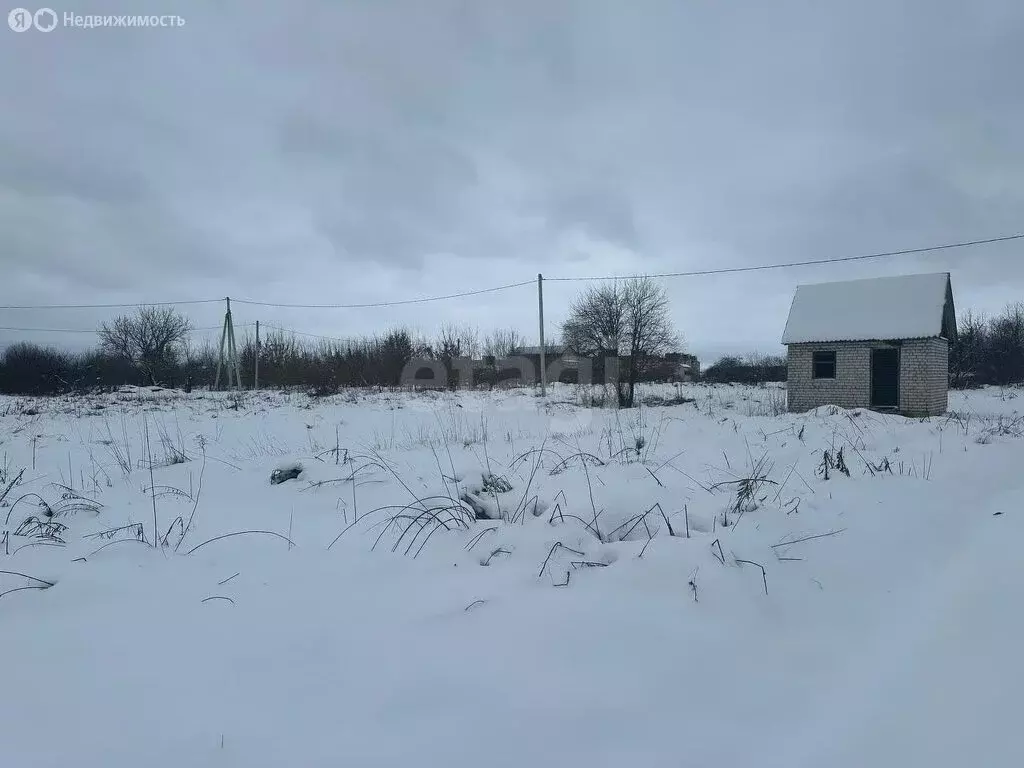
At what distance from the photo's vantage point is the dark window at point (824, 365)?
1608cm

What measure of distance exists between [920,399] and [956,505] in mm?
14561

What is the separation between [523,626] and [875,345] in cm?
1767

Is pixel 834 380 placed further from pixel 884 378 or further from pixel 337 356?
pixel 337 356

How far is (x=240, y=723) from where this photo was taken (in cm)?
146

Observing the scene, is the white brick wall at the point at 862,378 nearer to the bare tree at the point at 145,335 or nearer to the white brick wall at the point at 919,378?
the white brick wall at the point at 919,378

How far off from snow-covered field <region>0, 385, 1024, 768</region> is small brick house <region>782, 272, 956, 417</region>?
536 inches

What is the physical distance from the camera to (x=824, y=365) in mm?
16219

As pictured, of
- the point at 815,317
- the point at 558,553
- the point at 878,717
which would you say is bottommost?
the point at 878,717

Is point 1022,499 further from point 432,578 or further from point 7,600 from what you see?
point 7,600

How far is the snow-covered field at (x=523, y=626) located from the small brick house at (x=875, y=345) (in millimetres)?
13626

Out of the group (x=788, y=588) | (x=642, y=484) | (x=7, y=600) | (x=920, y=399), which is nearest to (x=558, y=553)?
(x=788, y=588)

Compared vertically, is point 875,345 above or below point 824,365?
above

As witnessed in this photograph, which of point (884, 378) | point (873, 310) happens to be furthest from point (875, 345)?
point (884, 378)

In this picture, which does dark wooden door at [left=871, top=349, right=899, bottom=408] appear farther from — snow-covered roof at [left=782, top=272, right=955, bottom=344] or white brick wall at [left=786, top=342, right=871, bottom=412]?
snow-covered roof at [left=782, top=272, right=955, bottom=344]
